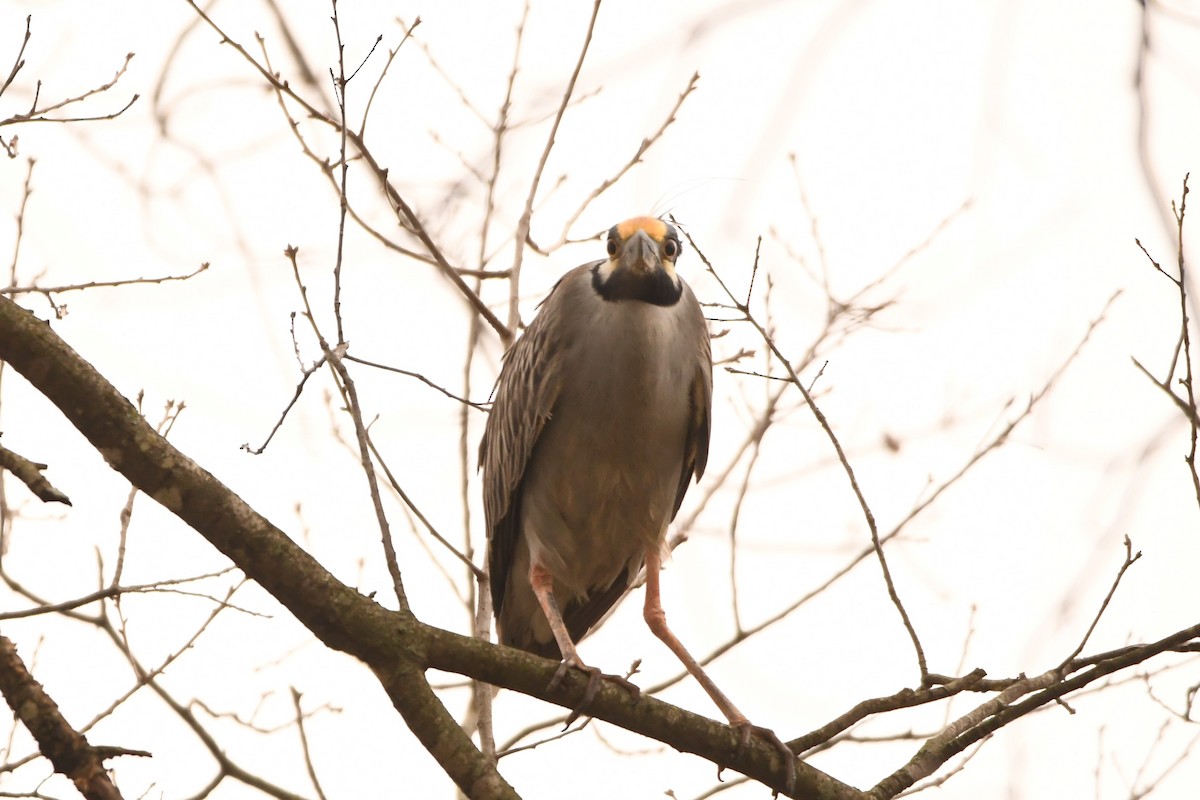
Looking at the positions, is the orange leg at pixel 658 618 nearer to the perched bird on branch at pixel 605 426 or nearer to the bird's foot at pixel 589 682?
the perched bird on branch at pixel 605 426

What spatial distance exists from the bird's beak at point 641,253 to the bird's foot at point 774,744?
1.62 meters

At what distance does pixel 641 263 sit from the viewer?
4.40 metres

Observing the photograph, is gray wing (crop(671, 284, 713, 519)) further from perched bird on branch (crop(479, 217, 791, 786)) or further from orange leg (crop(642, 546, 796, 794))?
orange leg (crop(642, 546, 796, 794))

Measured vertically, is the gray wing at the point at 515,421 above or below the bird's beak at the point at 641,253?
below

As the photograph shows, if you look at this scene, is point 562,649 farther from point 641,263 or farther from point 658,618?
point 641,263

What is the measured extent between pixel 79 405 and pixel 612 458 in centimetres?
212

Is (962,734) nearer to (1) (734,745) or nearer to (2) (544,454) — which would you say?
(1) (734,745)

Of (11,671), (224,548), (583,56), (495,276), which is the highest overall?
(583,56)

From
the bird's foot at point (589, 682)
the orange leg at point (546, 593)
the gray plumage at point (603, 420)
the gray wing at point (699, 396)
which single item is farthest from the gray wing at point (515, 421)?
the bird's foot at point (589, 682)

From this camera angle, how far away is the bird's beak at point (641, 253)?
14.4 feet

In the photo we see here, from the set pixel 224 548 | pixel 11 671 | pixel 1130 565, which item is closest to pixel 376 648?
pixel 224 548

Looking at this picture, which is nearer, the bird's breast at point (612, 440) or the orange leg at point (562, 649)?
the orange leg at point (562, 649)

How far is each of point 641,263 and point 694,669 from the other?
4.68 ft

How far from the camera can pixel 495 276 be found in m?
5.09
